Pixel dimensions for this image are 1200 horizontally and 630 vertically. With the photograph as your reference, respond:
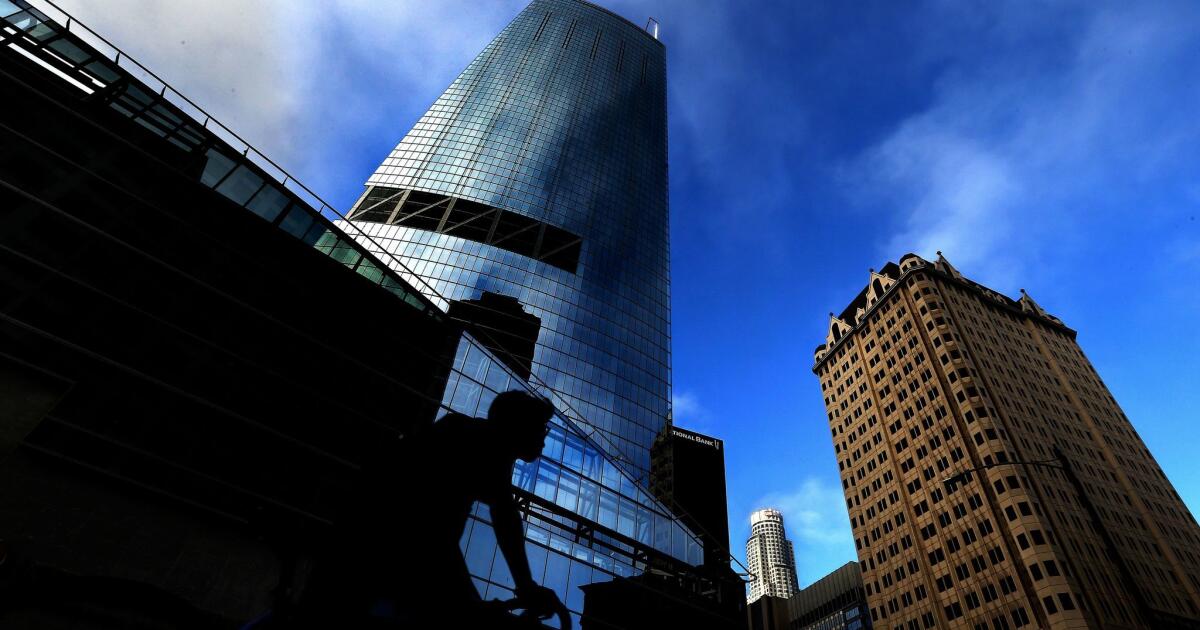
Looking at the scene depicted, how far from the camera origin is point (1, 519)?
13141 mm

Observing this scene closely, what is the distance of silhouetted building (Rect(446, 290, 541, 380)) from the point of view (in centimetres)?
6325

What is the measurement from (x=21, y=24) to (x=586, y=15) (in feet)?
392

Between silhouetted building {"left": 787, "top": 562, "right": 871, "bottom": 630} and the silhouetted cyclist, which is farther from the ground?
silhouetted building {"left": 787, "top": 562, "right": 871, "bottom": 630}

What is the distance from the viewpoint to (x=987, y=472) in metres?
71.6

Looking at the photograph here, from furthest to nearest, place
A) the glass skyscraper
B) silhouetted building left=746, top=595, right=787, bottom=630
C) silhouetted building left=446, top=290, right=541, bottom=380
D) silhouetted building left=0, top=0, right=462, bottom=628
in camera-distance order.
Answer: silhouetted building left=746, top=595, right=787, bottom=630
silhouetted building left=446, top=290, right=541, bottom=380
the glass skyscraper
silhouetted building left=0, top=0, right=462, bottom=628

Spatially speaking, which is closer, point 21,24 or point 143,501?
point 143,501

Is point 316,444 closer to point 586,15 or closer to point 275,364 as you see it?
point 275,364

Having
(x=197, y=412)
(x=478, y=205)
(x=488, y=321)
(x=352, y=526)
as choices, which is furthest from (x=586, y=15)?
(x=352, y=526)

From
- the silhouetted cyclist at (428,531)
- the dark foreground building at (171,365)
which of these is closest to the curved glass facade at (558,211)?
the dark foreground building at (171,365)

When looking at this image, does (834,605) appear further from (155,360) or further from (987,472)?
(155,360)

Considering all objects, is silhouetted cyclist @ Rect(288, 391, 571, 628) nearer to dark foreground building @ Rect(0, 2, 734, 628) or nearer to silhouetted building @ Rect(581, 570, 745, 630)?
dark foreground building @ Rect(0, 2, 734, 628)

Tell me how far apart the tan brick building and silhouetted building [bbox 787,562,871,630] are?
10.1 meters

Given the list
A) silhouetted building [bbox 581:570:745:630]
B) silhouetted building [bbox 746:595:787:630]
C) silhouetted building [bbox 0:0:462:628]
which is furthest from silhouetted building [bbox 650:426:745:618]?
silhouetted building [bbox 0:0:462:628]

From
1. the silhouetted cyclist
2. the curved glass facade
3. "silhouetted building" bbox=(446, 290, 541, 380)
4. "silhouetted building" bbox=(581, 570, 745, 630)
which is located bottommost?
the silhouetted cyclist
